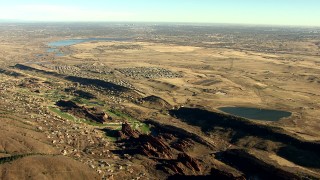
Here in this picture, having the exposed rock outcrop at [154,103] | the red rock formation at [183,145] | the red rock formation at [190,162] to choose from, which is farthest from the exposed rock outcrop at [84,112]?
the red rock formation at [190,162]

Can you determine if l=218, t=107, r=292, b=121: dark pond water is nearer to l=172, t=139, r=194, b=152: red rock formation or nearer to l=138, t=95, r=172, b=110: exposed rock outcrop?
l=138, t=95, r=172, b=110: exposed rock outcrop

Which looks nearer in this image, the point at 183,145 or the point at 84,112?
the point at 183,145

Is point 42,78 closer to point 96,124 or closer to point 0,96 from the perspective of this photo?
point 0,96

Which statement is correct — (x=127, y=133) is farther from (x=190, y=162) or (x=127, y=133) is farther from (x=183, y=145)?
(x=190, y=162)

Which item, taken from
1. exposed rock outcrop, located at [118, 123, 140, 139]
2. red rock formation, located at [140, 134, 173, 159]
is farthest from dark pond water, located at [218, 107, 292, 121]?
red rock formation, located at [140, 134, 173, 159]

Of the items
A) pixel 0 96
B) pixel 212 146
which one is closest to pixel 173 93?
pixel 212 146

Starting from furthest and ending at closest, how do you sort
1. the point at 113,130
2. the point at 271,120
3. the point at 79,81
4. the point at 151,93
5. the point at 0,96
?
the point at 79,81
the point at 151,93
the point at 0,96
the point at 271,120
the point at 113,130

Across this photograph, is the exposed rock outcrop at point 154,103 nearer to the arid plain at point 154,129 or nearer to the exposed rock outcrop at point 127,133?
the arid plain at point 154,129

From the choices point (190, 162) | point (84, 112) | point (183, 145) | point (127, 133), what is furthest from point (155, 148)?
point (84, 112)
